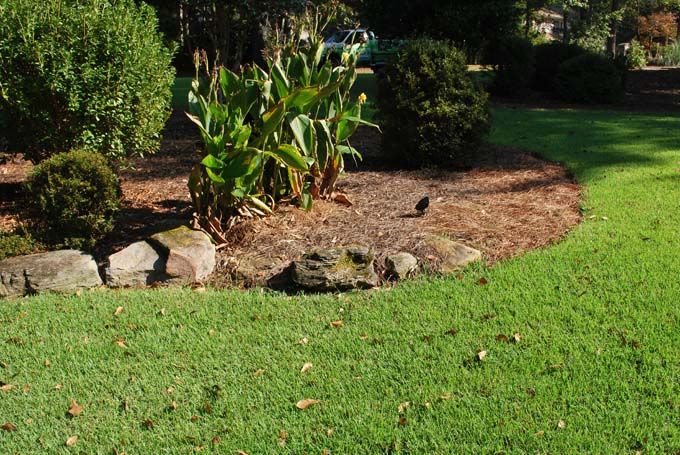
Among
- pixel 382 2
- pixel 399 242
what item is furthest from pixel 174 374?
pixel 382 2

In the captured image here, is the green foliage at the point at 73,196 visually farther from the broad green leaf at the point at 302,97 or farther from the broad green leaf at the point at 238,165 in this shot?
the broad green leaf at the point at 302,97

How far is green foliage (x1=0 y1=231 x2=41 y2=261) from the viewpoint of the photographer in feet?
18.6

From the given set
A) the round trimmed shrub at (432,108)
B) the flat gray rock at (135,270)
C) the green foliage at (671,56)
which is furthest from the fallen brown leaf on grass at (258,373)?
the green foliage at (671,56)

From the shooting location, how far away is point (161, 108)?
23.2 feet

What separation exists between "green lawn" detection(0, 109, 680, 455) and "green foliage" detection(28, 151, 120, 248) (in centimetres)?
79

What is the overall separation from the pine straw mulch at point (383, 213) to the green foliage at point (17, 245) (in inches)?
13.8

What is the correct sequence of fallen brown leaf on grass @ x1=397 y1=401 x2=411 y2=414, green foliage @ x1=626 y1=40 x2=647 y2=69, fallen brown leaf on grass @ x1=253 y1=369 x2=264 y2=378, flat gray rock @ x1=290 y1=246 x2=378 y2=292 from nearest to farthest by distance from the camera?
fallen brown leaf on grass @ x1=397 y1=401 x2=411 y2=414 → fallen brown leaf on grass @ x1=253 y1=369 x2=264 y2=378 → flat gray rock @ x1=290 y1=246 x2=378 y2=292 → green foliage @ x1=626 y1=40 x2=647 y2=69

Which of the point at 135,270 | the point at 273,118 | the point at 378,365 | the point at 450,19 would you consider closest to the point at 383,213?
the point at 273,118

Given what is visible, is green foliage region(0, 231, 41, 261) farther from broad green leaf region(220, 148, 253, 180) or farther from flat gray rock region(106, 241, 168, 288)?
broad green leaf region(220, 148, 253, 180)

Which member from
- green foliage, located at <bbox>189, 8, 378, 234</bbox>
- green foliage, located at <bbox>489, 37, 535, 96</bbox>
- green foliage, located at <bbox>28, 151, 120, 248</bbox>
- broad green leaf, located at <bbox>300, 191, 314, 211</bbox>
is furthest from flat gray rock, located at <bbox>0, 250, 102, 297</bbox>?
green foliage, located at <bbox>489, 37, 535, 96</bbox>

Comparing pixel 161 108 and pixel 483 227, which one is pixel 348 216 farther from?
pixel 161 108

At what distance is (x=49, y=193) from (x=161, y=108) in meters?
1.68

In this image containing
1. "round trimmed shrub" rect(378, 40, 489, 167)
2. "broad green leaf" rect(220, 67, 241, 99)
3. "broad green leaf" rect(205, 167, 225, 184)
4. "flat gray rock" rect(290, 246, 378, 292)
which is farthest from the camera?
"round trimmed shrub" rect(378, 40, 489, 167)

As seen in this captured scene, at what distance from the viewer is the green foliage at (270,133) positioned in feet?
18.9
